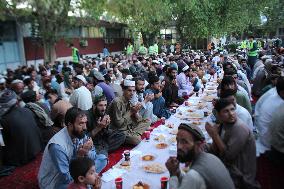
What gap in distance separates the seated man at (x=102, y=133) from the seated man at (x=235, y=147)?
2048 millimetres

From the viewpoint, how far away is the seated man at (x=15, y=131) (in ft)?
17.0

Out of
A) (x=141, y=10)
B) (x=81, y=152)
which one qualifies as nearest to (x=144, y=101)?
(x=81, y=152)

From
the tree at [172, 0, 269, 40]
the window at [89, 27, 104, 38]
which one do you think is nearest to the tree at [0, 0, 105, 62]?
the tree at [172, 0, 269, 40]

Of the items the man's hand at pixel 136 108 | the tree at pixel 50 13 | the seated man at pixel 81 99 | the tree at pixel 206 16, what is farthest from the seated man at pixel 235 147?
the tree at pixel 206 16

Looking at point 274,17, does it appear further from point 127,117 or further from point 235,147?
point 235,147

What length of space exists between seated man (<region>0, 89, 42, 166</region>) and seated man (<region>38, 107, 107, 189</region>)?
177cm

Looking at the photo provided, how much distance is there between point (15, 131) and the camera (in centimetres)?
523

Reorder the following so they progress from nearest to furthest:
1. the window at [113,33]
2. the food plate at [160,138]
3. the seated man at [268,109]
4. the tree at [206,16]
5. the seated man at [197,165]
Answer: the seated man at [197,165]
the seated man at [268,109]
the food plate at [160,138]
the tree at [206,16]
the window at [113,33]

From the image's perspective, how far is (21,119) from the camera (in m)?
5.25

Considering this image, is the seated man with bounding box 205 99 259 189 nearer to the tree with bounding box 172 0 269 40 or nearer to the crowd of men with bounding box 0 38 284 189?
the crowd of men with bounding box 0 38 284 189

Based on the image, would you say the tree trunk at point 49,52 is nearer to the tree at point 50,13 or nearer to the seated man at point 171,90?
the tree at point 50,13

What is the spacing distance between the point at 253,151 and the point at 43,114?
3940 millimetres

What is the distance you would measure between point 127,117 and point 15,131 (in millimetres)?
1970

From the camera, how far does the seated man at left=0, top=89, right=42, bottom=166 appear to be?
5172mm
